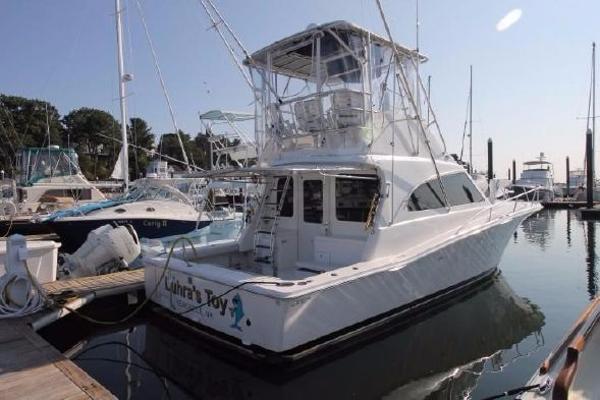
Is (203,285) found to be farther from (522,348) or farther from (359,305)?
(522,348)

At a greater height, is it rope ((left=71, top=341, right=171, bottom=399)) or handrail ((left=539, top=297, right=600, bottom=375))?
handrail ((left=539, top=297, right=600, bottom=375))

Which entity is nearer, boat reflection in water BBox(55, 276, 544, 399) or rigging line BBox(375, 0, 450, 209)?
boat reflection in water BBox(55, 276, 544, 399)

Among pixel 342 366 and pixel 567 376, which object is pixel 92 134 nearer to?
pixel 342 366

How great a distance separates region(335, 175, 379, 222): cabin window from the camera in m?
6.82

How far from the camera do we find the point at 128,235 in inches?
364

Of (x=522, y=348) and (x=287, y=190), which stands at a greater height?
(x=287, y=190)

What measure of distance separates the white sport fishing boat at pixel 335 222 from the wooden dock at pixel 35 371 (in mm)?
1615

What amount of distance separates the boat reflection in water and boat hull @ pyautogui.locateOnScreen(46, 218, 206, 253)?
6977mm

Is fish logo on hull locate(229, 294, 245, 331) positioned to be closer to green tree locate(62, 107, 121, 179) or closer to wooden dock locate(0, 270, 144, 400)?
wooden dock locate(0, 270, 144, 400)

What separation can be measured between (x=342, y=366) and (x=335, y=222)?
2307 millimetres

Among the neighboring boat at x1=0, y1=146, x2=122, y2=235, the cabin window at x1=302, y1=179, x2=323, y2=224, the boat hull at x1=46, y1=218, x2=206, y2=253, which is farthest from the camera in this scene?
the neighboring boat at x1=0, y1=146, x2=122, y2=235

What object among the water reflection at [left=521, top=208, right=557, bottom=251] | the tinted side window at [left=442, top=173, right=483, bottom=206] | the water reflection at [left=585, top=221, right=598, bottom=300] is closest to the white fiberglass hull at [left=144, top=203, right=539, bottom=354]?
the tinted side window at [left=442, top=173, right=483, bottom=206]

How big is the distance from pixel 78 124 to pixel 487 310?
213 ft

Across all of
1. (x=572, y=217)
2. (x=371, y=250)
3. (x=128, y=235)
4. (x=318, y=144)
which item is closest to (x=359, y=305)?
(x=371, y=250)
